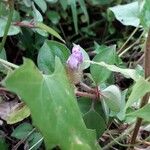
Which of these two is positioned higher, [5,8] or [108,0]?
[5,8]

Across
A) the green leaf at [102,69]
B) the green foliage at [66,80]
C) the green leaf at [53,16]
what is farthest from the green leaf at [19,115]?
the green leaf at [53,16]

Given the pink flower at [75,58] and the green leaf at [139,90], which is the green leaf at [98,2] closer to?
the pink flower at [75,58]

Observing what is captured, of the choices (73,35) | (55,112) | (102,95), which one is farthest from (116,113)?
(73,35)

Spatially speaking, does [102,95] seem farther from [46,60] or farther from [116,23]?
[116,23]

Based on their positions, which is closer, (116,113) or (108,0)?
(116,113)

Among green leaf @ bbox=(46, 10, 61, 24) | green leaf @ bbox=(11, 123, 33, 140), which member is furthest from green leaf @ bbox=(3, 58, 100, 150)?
green leaf @ bbox=(46, 10, 61, 24)

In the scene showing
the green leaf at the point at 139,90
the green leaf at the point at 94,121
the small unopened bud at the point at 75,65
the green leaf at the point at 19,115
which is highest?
the green leaf at the point at 139,90

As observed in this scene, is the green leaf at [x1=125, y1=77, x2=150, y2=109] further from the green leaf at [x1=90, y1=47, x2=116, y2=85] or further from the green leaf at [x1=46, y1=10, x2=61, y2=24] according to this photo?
the green leaf at [x1=46, y1=10, x2=61, y2=24]
